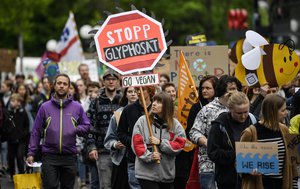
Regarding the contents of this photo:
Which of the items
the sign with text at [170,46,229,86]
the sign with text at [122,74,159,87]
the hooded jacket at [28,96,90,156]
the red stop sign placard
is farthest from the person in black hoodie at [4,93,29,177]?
the sign with text at [122,74,159,87]

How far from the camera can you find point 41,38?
53219 millimetres

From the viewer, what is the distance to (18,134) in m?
18.0

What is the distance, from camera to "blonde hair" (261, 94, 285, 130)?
843 centimetres

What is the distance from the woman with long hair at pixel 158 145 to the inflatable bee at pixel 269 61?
1.16 metres

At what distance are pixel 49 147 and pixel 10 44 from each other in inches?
1619

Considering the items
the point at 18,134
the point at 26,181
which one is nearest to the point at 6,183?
the point at 18,134

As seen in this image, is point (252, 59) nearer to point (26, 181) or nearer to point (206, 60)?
point (206, 60)

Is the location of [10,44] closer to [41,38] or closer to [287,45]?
[41,38]

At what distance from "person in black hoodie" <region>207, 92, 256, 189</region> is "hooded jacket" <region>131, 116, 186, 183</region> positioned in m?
1.29

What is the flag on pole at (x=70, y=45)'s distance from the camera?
23828 millimetres

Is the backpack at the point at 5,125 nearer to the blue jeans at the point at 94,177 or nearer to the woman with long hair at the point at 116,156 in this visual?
the blue jeans at the point at 94,177

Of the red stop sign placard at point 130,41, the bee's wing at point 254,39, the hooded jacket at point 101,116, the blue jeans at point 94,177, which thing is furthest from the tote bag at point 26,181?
the bee's wing at point 254,39

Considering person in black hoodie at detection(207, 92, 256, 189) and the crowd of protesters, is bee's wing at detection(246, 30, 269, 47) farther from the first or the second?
person in black hoodie at detection(207, 92, 256, 189)

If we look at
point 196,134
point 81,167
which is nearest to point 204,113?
point 196,134
